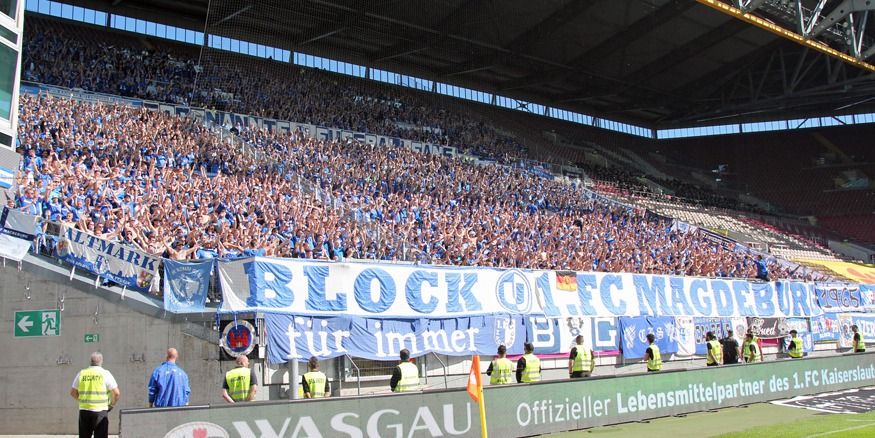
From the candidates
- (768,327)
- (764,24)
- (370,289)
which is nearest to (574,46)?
(764,24)

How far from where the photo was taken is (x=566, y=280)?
17.3 m

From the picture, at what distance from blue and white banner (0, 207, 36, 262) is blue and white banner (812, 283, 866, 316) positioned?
25.5 metres

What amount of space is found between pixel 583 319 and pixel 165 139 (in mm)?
13971

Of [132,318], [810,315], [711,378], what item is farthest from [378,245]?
[810,315]

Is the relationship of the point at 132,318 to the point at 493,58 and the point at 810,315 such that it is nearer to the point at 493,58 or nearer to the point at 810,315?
the point at 810,315

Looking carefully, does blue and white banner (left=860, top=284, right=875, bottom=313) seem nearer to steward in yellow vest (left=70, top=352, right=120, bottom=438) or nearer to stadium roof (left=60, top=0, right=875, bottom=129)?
stadium roof (left=60, top=0, right=875, bottom=129)

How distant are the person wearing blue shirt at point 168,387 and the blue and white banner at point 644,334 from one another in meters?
12.6

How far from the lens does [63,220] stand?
13.8m

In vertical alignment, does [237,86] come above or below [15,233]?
above

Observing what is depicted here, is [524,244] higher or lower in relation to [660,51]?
lower

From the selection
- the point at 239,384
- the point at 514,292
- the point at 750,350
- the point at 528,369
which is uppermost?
the point at 514,292

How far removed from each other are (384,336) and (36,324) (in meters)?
6.53

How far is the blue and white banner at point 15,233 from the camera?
12.2 metres

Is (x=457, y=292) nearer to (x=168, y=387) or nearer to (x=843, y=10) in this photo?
(x=168, y=387)
